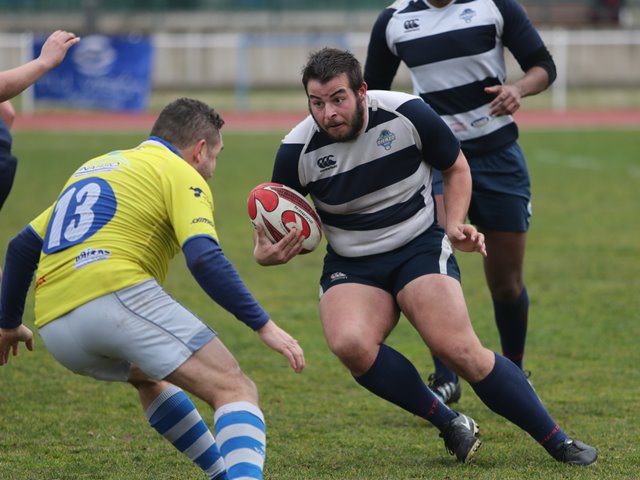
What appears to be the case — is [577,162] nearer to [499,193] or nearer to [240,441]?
[499,193]

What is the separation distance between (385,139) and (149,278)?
4.64ft

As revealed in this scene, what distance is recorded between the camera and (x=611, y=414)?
5816 mm

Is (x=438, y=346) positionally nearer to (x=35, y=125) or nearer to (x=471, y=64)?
(x=471, y=64)

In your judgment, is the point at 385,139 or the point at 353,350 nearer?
the point at 353,350

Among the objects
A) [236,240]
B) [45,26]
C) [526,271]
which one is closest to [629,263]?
[526,271]

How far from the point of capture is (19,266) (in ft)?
14.3

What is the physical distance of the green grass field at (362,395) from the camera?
5.00 metres

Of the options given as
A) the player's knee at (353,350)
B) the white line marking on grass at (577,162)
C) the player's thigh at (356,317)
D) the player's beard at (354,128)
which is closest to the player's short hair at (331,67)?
the player's beard at (354,128)

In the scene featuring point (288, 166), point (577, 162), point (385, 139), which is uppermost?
point (385, 139)

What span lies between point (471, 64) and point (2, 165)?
2501 mm

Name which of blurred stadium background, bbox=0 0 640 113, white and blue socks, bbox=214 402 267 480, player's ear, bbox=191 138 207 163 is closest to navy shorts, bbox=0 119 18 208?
player's ear, bbox=191 138 207 163

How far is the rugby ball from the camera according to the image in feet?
16.3

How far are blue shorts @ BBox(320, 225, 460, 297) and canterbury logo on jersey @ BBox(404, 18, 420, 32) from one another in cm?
137

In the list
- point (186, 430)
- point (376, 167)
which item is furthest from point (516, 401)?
point (186, 430)
